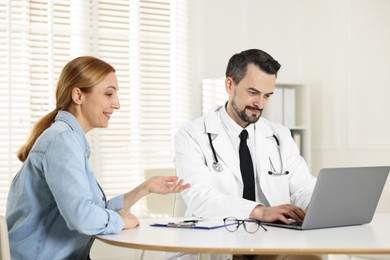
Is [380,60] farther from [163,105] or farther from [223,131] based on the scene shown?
[223,131]

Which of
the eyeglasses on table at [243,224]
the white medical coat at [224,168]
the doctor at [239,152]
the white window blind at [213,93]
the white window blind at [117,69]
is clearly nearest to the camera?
the eyeglasses on table at [243,224]

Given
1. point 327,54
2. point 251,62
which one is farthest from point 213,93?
point 251,62

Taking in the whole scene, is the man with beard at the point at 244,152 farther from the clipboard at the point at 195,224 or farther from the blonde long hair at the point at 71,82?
the blonde long hair at the point at 71,82

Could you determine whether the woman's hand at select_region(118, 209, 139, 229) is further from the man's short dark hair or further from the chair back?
the man's short dark hair

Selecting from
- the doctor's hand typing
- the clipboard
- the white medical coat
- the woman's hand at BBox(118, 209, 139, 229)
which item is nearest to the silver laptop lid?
the doctor's hand typing

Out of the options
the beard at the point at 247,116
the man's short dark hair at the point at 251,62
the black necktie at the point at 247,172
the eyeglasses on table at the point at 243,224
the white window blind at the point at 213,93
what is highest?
the man's short dark hair at the point at 251,62

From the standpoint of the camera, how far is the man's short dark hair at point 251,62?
3.14m

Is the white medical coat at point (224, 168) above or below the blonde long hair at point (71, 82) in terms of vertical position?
below

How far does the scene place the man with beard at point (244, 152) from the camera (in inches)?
117

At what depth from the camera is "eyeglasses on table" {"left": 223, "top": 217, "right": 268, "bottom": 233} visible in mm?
2292

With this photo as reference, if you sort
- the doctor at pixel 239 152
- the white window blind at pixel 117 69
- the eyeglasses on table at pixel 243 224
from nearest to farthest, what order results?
the eyeglasses on table at pixel 243 224 → the doctor at pixel 239 152 → the white window blind at pixel 117 69

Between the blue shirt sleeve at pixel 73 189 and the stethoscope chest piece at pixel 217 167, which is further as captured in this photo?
the stethoscope chest piece at pixel 217 167

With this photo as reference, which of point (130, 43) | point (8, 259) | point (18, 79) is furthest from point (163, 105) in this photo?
point (8, 259)

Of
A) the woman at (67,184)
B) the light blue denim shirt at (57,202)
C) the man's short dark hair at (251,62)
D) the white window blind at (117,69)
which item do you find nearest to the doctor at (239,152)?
the man's short dark hair at (251,62)
